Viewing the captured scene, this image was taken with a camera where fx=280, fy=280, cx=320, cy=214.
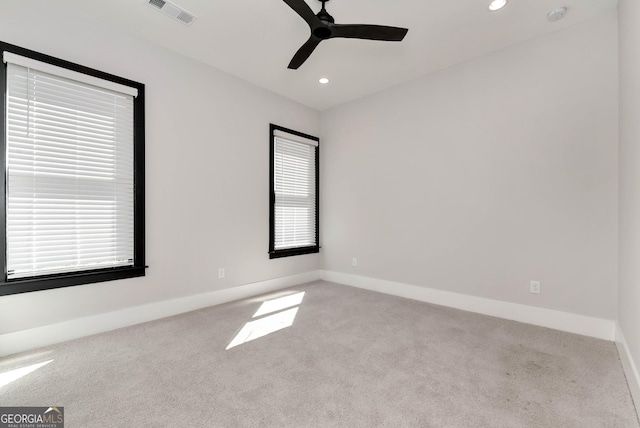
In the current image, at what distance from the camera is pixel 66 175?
2.38m

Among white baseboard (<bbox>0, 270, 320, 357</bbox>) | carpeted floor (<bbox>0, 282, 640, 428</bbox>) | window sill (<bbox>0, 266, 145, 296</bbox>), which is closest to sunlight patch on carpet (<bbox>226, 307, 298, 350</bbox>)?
carpeted floor (<bbox>0, 282, 640, 428</bbox>)

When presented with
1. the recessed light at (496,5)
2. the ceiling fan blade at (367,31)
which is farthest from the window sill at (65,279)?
the recessed light at (496,5)

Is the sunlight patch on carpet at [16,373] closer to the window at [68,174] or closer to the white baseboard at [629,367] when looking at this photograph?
the window at [68,174]

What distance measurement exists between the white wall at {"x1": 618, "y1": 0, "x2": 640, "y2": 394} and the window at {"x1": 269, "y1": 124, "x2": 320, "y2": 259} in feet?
11.2

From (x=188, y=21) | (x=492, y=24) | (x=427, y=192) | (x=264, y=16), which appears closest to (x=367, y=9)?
(x=264, y=16)

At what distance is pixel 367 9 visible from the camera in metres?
2.39

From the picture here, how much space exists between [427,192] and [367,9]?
6.77 ft

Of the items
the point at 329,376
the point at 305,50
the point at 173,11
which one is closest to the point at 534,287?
the point at 329,376

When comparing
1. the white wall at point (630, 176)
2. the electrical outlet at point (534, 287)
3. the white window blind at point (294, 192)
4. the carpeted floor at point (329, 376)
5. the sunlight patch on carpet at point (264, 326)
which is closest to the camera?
the carpeted floor at point (329, 376)

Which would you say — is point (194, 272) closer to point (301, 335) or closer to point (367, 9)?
point (301, 335)

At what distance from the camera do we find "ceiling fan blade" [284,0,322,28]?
1890 millimetres

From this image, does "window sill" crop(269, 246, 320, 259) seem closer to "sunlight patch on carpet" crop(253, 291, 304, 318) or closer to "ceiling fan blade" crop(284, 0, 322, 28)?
"sunlight patch on carpet" crop(253, 291, 304, 318)

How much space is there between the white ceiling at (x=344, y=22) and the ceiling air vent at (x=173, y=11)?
56 millimetres

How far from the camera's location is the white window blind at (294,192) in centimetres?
407
